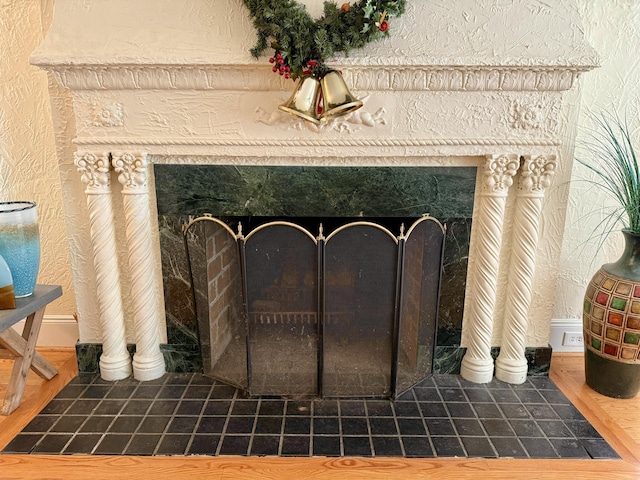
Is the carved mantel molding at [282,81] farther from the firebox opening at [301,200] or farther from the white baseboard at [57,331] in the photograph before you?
the white baseboard at [57,331]

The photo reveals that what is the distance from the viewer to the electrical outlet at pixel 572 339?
88.8 inches

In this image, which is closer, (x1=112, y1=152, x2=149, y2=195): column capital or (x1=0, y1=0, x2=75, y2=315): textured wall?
(x1=112, y1=152, x2=149, y2=195): column capital

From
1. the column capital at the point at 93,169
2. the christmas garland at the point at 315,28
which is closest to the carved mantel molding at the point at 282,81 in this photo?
the christmas garland at the point at 315,28

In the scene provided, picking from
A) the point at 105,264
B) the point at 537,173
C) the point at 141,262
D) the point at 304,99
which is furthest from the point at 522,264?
the point at 105,264

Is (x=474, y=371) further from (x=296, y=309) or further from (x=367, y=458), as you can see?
(x=296, y=309)

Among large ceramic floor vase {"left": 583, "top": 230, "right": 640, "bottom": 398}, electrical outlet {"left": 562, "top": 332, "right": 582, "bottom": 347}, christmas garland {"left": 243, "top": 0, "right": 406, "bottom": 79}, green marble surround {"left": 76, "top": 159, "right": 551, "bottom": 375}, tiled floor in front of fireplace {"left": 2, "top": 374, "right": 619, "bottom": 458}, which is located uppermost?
christmas garland {"left": 243, "top": 0, "right": 406, "bottom": 79}

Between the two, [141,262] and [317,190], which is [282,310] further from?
[141,262]

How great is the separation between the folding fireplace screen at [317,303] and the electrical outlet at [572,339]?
0.80 metres

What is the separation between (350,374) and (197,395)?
0.66m

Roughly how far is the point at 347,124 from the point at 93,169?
1058 mm

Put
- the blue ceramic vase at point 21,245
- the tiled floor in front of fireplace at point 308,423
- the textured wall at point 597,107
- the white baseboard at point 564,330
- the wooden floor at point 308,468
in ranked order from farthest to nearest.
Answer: the white baseboard at point 564,330
the textured wall at point 597,107
the blue ceramic vase at point 21,245
the tiled floor in front of fireplace at point 308,423
the wooden floor at point 308,468

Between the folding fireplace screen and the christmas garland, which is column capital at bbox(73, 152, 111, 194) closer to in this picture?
the folding fireplace screen

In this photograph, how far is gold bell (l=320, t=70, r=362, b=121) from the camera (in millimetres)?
1571

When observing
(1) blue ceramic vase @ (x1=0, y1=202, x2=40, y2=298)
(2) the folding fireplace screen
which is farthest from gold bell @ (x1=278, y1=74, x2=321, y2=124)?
(1) blue ceramic vase @ (x1=0, y1=202, x2=40, y2=298)
